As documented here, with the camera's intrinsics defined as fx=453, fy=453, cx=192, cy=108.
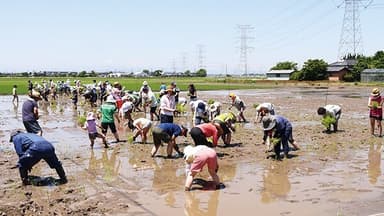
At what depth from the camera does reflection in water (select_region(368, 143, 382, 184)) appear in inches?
400

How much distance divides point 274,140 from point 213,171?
314 centimetres

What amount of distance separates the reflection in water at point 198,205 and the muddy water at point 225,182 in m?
0.02

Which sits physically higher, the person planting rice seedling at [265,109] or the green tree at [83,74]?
the green tree at [83,74]

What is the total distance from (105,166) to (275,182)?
429 centimetres

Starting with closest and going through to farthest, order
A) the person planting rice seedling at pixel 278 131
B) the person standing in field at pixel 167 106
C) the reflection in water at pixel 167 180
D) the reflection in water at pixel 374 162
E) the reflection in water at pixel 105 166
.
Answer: the reflection in water at pixel 167 180
the reflection in water at pixel 374 162
the reflection in water at pixel 105 166
the person planting rice seedling at pixel 278 131
the person standing in field at pixel 167 106

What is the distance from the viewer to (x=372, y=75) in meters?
72.8

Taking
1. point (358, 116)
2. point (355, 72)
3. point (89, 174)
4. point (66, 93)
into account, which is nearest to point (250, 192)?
point (89, 174)

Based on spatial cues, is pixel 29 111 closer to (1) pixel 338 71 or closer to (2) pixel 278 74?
(1) pixel 338 71

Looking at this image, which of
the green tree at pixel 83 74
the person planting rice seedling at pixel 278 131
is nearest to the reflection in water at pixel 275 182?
the person planting rice seedling at pixel 278 131

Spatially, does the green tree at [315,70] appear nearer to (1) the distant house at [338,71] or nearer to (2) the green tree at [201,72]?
(1) the distant house at [338,71]

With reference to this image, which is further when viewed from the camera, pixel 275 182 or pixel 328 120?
pixel 328 120

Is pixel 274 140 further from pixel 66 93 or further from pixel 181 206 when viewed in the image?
pixel 66 93

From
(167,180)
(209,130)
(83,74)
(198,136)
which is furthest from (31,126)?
(83,74)

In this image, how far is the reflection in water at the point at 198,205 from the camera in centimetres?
771
